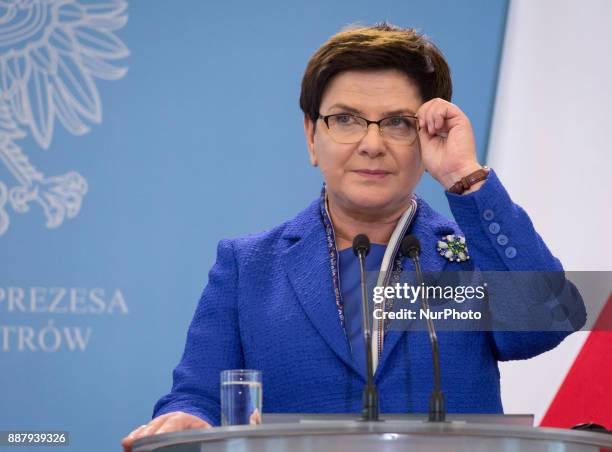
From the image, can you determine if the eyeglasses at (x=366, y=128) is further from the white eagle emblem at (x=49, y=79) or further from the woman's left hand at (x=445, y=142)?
the white eagle emblem at (x=49, y=79)

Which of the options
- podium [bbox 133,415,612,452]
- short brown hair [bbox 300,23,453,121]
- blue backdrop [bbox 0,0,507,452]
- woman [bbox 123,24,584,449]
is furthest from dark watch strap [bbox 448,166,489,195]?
blue backdrop [bbox 0,0,507,452]

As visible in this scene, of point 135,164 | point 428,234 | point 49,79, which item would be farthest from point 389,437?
point 49,79

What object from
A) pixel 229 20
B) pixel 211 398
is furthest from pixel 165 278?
pixel 211 398

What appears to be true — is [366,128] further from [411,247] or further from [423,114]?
[411,247]

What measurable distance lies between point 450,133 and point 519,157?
114cm

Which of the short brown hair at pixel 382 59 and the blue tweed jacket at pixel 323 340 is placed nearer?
the blue tweed jacket at pixel 323 340

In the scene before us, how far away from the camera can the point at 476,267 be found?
2.42 metres

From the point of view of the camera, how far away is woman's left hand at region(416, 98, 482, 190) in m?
2.39

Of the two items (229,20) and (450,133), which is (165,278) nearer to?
(229,20)

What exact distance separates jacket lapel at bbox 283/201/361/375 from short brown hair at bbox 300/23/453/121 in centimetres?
28

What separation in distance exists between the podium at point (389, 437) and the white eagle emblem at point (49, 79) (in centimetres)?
210

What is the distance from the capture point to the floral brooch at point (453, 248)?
252 centimetres

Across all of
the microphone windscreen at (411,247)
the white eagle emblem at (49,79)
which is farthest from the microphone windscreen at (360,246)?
the white eagle emblem at (49,79)

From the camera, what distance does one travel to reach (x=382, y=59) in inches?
99.0
